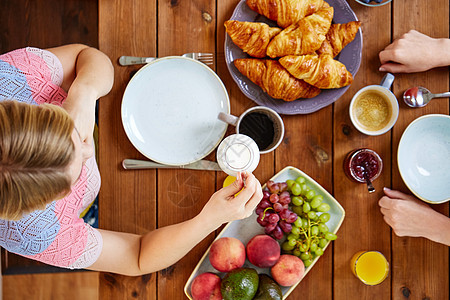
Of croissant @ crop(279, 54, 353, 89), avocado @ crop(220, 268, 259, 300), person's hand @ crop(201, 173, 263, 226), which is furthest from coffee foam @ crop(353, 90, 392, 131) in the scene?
avocado @ crop(220, 268, 259, 300)

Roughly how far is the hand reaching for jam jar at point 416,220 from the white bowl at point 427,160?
4 cm

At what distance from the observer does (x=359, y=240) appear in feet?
3.74

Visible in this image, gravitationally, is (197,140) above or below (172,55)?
below

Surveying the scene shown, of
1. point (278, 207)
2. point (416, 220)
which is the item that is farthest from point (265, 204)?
point (416, 220)

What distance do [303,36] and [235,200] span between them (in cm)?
48

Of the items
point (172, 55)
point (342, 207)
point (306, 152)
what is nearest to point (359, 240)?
point (342, 207)

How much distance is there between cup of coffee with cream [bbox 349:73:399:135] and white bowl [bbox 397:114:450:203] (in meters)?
0.08

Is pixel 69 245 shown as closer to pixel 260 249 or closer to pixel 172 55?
pixel 260 249

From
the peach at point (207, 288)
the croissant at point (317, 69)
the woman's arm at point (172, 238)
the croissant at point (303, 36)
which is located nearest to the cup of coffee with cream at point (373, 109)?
the croissant at point (317, 69)

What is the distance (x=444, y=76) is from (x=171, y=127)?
86 centimetres

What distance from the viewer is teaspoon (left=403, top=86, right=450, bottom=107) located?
3.66 feet

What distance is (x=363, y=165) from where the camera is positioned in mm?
1104

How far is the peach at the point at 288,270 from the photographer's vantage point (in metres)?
1.03

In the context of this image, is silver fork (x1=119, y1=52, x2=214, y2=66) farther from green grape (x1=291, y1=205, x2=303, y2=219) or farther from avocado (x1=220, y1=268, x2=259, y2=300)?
avocado (x1=220, y1=268, x2=259, y2=300)
